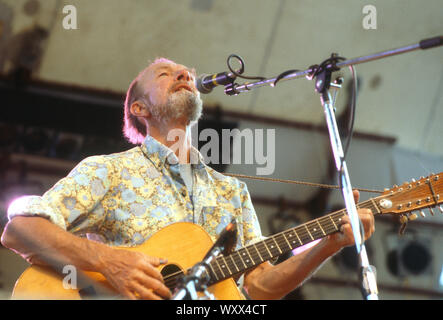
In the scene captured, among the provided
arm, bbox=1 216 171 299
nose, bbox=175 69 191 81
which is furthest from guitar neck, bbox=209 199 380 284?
nose, bbox=175 69 191 81

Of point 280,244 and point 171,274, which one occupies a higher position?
point 280,244

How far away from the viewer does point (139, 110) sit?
2.87m

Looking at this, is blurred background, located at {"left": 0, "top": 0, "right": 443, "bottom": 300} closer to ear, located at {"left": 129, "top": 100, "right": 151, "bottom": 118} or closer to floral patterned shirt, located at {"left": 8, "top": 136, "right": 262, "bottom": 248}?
ear, located at {"left": 129, "top": 100, "right": 151, "bottom": 118}

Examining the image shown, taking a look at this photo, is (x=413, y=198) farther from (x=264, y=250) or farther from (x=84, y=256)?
(x=84, y=256)

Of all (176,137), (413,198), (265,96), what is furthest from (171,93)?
(265,96)

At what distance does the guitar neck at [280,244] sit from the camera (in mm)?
1931

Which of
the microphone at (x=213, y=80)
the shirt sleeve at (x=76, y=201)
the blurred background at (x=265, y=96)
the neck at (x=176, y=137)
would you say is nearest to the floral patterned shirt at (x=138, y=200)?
the shirt sleeve at (x=76, y=201)

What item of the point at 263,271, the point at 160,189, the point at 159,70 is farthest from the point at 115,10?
the point at 263,271

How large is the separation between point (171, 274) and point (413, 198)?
1.02 meters

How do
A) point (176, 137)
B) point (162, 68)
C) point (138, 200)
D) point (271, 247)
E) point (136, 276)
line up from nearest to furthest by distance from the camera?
point (136, 276) → point (271, 247) → point (138, 200) → point (176, 137) → point (162, 68)

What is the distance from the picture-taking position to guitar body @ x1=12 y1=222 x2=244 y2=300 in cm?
176
